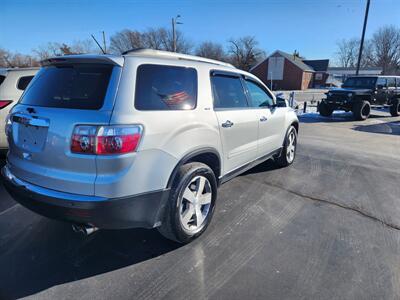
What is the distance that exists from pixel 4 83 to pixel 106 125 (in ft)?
12.5

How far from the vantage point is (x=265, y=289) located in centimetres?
234

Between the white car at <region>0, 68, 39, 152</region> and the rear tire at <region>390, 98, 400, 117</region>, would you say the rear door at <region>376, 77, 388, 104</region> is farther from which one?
the white car at <region>0, 68, 39, 152</region>

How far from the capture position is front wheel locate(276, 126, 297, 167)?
529 centimetres

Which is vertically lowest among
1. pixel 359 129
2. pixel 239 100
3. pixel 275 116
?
pixel 359 129

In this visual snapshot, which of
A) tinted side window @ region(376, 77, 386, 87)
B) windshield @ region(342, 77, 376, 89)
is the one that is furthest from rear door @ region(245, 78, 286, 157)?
tinted side window @ region(376, 77, 386, 87)

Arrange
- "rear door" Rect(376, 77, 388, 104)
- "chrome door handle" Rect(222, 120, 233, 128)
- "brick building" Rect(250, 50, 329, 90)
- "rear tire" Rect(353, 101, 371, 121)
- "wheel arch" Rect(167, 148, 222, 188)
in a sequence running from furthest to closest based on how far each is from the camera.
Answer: "brick building" Rect(250, 50, 329, 90) → "rear door" Rect(376, 77, 388, 104) → "rear tire" Rect(353, 101, 371, 121) → "chrome door handle" Rect(222, 120, 233, 128) → "wheel arch" Rect(167, 148, 222, 188)

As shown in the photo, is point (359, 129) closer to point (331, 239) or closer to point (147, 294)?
point (331, 239)

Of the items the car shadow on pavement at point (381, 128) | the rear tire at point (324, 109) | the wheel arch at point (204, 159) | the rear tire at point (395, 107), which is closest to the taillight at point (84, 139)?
the wheel arch at point (204, 159)

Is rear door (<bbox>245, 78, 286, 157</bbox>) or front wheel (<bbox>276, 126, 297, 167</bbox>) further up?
rear door (<bbox>245, 78, 286, 157</bbox>)

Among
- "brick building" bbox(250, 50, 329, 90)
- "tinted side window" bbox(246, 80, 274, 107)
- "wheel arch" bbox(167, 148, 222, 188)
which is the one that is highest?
"brick building" bbox(250, 50, 329, 90)

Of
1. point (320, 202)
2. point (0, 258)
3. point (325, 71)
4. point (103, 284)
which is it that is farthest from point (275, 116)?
point (325, 71)

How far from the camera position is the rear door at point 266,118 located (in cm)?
418

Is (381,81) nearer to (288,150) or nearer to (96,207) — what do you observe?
(288,150)

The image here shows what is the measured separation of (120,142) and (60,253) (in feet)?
4.75
